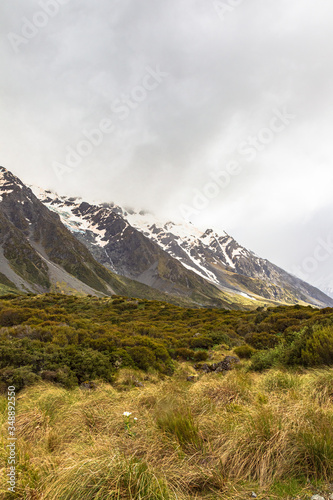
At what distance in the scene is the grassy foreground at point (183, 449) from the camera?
261 cm

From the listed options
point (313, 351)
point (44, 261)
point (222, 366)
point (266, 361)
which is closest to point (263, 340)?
point (222, 366)

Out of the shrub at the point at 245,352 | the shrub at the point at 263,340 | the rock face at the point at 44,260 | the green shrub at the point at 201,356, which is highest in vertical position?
the shrub at the point at 263,340

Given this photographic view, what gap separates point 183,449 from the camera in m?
3.50

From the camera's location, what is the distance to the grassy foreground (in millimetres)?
2611

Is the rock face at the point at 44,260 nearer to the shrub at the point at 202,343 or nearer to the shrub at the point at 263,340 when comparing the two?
the shrub at the point at 202,343

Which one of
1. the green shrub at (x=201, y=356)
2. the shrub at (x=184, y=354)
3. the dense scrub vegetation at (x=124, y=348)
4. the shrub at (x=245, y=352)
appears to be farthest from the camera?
the shrub at (x=184, y=354)

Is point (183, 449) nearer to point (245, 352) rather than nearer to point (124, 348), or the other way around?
point (124, 348)

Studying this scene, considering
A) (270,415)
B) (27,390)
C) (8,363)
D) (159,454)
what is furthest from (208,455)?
(8,363)

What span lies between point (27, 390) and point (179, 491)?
251 inches

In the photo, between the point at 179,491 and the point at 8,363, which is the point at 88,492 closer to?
the point at 179,491

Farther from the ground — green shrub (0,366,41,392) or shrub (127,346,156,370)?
shrub (127,346,156,370)

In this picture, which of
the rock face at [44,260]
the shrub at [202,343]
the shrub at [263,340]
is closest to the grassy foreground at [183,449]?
the shrub at [263,340]

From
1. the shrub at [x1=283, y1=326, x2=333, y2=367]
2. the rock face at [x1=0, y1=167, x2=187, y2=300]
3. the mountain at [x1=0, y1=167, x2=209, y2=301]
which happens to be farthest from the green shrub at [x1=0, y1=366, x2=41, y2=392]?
the rock face at [x1=0, y1=167, x2=187, y2=300]

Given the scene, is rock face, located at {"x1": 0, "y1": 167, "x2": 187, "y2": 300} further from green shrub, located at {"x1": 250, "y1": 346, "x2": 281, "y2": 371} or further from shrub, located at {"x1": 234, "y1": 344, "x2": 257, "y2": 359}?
green shrub, located at {"x1": 250, "y1": 346, "x2": 281, "y2": 371}
